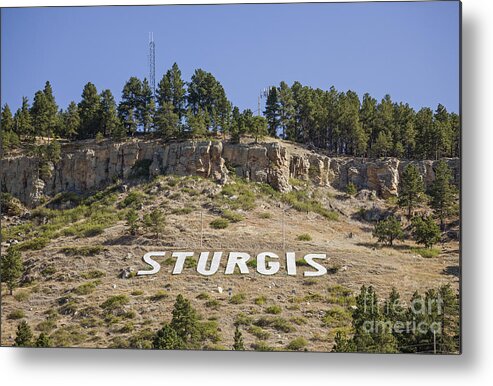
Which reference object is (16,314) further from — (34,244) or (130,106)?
(130,106)

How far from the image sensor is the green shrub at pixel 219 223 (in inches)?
855

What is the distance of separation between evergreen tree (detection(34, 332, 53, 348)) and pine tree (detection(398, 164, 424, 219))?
34.3 ft

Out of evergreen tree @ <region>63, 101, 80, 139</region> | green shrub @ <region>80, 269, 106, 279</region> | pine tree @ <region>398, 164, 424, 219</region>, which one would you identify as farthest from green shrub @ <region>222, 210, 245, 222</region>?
evergreen tree @ <region>63, 101, 80, 139</region>

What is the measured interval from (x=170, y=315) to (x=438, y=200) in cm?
775

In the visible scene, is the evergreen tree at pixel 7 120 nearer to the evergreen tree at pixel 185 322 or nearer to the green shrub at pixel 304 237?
the evergreen tree at pixel 185 322

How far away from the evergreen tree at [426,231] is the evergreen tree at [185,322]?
6.04 metres

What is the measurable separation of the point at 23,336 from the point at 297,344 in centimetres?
535

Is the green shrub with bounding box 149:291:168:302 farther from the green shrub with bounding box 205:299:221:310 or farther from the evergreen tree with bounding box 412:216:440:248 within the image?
the evergreen tree with bounding box 412:216:440:248

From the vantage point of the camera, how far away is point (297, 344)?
1524 centimetres

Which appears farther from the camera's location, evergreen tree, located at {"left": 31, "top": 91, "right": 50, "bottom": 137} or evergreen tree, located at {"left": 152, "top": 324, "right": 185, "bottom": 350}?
evergreen tree, located at {"left": 31, "top": 91, "right": 50, "bottom": 137}

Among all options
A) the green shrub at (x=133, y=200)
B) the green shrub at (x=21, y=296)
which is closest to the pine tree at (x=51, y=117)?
the green shrub at (x=133, y=200)

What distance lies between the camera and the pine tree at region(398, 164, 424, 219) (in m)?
22.1

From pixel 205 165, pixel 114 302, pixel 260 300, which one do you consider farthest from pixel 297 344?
pixel 205 165

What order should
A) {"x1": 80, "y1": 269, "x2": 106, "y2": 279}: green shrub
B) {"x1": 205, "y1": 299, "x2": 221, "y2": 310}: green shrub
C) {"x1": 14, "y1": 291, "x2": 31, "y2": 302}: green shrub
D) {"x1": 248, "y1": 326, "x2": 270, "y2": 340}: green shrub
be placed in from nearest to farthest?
{"x1": 248, "y1": 326, "x2": 270, "y2": 340}: green shrub → {"x1": 205, "y1": 299, "x2": 221, "y2": 310}: green shrub → {"x1": 14, "y1": 291, "x2": 31, "y2": 302}: green shrub → {"x1": 80, "y1": 269, "x2": 106, "y2": 279}: green shrub
